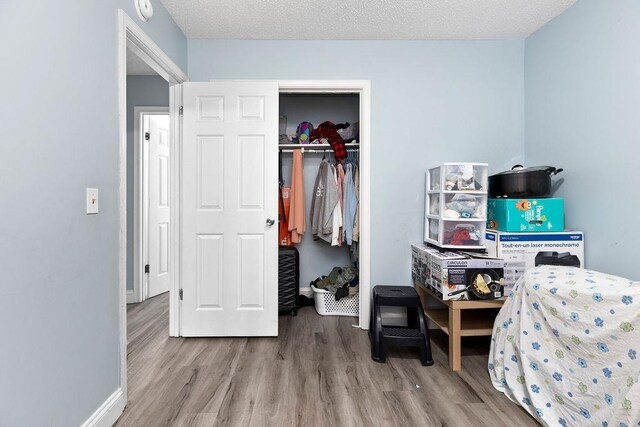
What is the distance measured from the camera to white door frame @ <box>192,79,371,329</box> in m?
2.54

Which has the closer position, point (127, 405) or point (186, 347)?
point (127, 405)

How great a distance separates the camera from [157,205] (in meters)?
3.54

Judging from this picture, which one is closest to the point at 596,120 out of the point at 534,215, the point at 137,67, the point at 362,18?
the point at 534,215

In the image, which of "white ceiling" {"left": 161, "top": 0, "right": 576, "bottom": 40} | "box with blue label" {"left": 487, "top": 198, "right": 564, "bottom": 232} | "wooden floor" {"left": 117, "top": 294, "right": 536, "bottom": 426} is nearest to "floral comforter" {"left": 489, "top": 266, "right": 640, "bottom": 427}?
"wooden floor" {"left": 117, "top": 294, "right": 536, "bottom": 426}

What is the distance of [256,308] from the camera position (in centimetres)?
245

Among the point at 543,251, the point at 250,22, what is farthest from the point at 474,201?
the point at 250,22

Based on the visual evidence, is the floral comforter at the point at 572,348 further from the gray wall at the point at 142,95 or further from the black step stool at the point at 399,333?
the gray wall at the point at 142,95

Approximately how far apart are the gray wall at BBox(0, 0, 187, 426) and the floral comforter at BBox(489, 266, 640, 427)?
2.10m

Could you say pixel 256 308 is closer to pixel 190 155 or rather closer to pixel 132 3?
pixel 190 155

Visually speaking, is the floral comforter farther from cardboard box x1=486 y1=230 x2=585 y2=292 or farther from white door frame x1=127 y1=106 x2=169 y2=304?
white door frame x1=127 y1=106 x2=169 y2=304

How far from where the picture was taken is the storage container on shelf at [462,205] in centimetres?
220

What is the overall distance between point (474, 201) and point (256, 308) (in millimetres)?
1817

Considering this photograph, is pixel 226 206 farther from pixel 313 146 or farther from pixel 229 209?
pixel 313 146

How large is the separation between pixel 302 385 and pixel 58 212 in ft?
4.88
